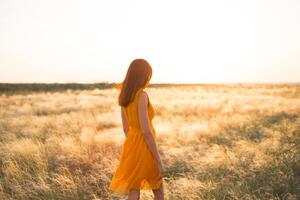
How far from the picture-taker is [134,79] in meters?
3.01

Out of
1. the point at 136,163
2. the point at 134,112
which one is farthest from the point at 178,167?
the point at 134,112

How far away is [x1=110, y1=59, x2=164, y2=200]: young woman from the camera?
296cm

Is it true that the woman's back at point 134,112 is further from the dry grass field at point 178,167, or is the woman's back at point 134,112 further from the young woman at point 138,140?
the dry grass field at point 178,167

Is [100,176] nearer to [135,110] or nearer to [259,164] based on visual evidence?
[259,164]

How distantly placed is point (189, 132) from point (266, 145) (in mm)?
2608

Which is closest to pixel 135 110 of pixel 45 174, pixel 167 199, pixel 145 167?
pixel 145 167

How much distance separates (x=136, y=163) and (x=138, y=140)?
0.65 ft

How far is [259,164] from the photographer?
548cm

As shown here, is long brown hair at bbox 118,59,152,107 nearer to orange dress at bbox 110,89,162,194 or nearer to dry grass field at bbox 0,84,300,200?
orange dress at bbox 110,89,162,194


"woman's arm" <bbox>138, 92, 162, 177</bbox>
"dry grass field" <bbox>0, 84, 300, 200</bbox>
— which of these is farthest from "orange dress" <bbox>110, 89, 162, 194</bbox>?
"dry grass field" <bbox>0, 84, 300, 200</bbox>

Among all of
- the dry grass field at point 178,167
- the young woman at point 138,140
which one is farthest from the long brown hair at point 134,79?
the dry grass field at point 178,167

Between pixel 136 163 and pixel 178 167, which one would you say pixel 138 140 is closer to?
pixel 136 163

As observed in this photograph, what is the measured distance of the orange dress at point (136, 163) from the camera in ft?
10.1

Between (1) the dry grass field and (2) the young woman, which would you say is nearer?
(2) the young woman
